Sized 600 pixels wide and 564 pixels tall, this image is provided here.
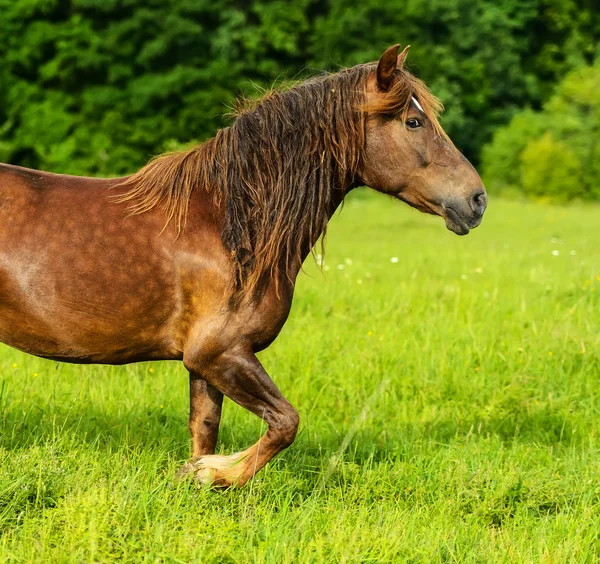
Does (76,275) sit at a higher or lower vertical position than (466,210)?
lower

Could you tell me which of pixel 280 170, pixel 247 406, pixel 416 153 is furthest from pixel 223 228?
pixel 416 153

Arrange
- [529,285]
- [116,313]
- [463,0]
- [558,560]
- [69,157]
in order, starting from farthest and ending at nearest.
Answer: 1. [463,0]
2. [69,157]
3. [529,285]
4. [116,313]
5. [558,560]

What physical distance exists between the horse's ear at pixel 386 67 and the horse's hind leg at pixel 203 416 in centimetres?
163

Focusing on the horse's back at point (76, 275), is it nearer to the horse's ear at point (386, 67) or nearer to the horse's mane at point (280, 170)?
the horse's mane at point (280, 170)

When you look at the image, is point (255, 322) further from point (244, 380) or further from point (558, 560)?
point (558, 560)

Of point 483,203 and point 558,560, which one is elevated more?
point 483,203

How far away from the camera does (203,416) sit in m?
3.82

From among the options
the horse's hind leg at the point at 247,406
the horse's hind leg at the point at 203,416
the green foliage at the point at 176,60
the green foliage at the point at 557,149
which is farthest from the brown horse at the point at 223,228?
the green foliage at the point at 557,149

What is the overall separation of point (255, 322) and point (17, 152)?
30777 mm

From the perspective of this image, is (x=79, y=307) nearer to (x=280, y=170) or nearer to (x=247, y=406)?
(x=247, y=406)

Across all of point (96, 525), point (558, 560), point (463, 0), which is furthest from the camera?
point (463, 0)

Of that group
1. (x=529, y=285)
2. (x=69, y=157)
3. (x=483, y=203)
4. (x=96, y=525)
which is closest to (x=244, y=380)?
(x=96, y=525)

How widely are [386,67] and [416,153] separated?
406 mm

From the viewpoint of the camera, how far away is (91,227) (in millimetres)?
3463
